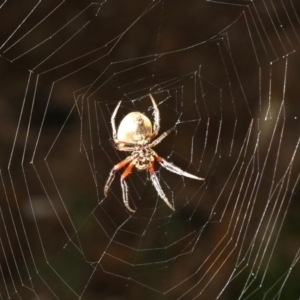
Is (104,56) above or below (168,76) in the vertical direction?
above

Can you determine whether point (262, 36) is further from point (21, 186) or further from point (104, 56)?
point (21, 186)

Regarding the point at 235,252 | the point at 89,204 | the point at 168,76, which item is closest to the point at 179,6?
the point at 168,76

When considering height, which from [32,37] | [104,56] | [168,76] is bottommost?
[168,76]

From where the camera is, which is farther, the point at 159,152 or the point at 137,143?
the point at 159,152

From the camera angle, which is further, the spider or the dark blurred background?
the dark blurred background

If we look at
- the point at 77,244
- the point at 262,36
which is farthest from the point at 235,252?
the point at 262,36

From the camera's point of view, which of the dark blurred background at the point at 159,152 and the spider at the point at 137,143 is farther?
the dark blurred background at the point at 159,152

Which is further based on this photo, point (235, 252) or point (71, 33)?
point (235, 252)

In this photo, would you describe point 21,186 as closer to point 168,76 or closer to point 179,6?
point 168,76
